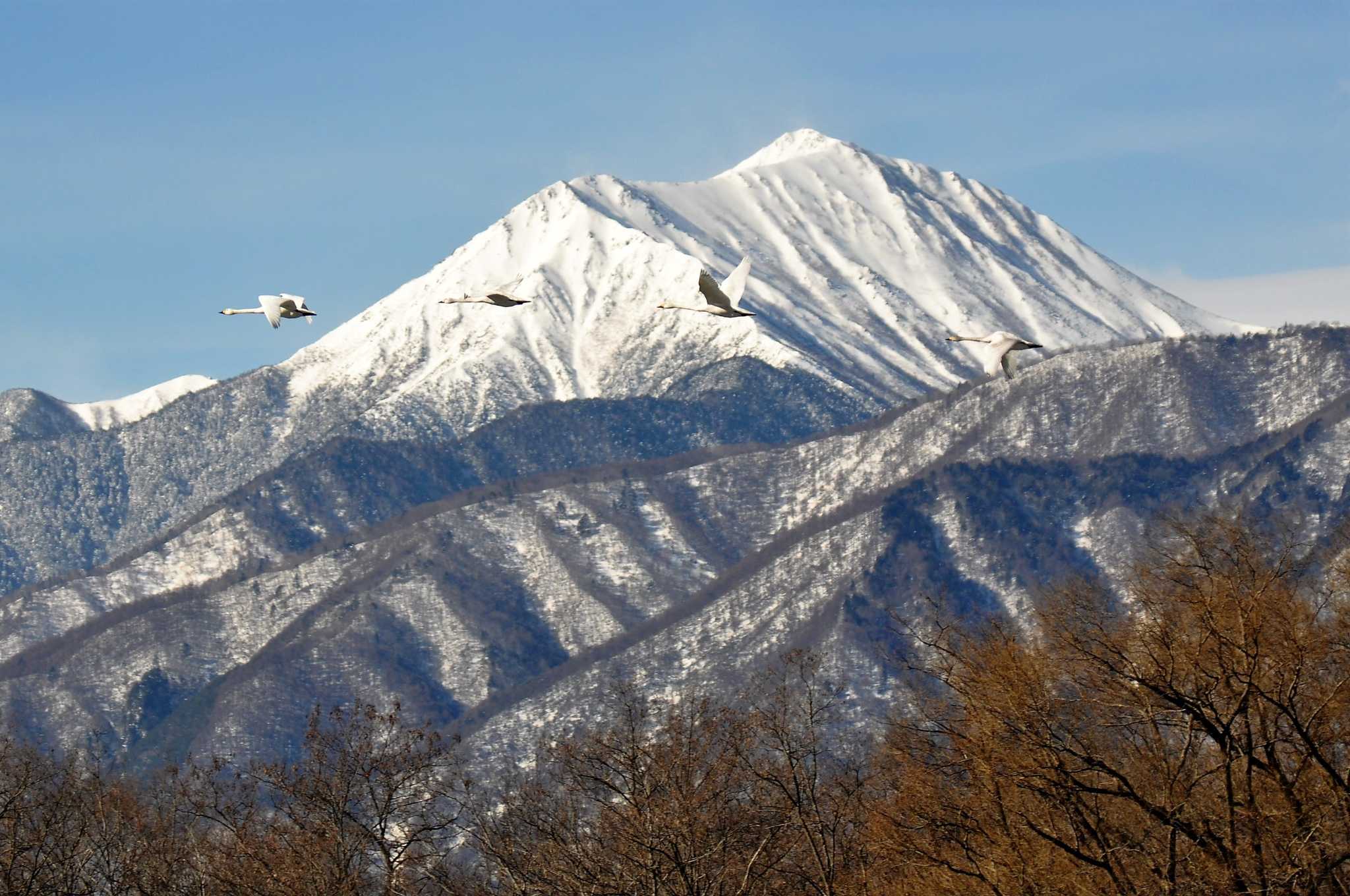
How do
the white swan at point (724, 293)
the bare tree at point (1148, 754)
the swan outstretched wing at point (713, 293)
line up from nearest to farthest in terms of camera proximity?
1. the white swan at point (724, 293)
2. the swan outstretched wing at point (713, 293)
3. the bare tree at point (1148, 754)

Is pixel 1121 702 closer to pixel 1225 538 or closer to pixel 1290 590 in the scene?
pixel 1290 590

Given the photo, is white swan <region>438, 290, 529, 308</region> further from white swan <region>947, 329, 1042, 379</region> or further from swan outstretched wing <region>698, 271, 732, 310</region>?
white swan <region>947, 329, 1042, 379</region>

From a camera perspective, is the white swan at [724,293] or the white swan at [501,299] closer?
the white swan at [724,293]

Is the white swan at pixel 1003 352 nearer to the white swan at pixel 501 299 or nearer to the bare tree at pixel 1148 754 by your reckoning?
the bare tree at pixel 1148 754

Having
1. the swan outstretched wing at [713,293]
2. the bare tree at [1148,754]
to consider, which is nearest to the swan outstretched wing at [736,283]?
the swan outstretched wing at [713,293]

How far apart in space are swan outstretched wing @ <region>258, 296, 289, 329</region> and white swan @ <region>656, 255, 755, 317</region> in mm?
8318

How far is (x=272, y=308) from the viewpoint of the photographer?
42219 mm

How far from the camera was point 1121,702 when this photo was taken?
46.2 meters

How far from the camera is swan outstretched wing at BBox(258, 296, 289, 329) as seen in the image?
137ft

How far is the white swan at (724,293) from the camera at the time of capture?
3794 centimetres

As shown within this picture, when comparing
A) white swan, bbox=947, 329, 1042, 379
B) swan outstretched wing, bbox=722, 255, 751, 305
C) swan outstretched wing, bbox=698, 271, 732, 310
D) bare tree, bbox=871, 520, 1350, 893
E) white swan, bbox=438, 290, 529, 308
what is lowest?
bare tree, bbox=871, 520, 1350, 893

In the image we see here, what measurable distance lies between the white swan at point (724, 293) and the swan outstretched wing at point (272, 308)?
27.3 feet

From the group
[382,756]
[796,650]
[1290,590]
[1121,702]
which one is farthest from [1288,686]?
[382,756]

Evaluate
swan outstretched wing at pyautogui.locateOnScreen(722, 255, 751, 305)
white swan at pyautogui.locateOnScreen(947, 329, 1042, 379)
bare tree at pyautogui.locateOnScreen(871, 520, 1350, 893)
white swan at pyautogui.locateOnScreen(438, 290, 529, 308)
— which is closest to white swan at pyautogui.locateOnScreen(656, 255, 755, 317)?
swan outstretched wing at pyautogui.locateOnScreen(722, 255, 751, 305)
